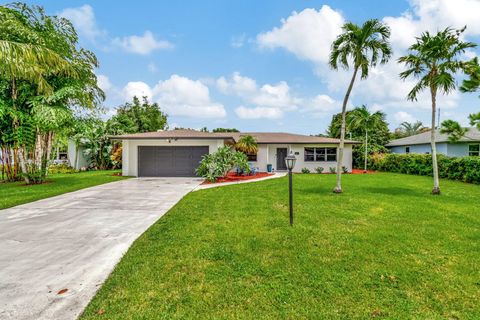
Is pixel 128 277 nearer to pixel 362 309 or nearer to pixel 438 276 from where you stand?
pixel 362 309

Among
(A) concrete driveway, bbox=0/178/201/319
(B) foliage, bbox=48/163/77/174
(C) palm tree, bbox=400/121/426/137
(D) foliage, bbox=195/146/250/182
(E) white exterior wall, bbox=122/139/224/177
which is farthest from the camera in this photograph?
(C) palm tree, bbox=400/121/426/137

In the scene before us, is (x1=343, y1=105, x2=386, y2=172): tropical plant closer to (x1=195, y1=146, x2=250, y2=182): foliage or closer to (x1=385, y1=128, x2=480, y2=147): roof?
(x1=385, y1=128, x2=480, y2=147): roof

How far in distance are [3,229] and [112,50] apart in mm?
14323

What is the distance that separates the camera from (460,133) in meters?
10.6

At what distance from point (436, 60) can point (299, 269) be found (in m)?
10.2

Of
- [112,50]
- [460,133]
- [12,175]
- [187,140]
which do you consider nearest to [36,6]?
[112,50]

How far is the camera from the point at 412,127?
4162 centimetres

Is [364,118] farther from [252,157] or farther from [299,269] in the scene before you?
[299,269]

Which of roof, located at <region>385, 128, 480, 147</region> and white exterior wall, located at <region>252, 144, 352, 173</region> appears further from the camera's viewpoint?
white exterior wall, located at <region>252, 144, 352, 173</region>

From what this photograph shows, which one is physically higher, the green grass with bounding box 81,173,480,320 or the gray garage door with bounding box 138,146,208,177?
the gray garage door with bounding box 138,146,208,177

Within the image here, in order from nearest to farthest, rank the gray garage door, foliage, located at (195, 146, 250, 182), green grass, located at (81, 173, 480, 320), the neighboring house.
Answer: green grass, located at (81, 173, 480, 320) → foliage, located at (195, 146, 250, 182) → the gray garage door → the neighboring house

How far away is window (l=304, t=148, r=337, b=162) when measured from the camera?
2022 centimetres

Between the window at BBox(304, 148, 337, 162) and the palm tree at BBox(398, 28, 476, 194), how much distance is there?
10.5 metres

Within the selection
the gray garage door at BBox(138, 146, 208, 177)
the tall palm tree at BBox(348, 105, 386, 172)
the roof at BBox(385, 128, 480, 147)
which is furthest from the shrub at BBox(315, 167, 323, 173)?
the gray garage door at BBox(138, 146, 208, 177)
